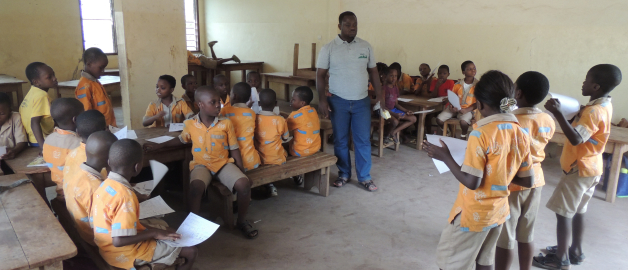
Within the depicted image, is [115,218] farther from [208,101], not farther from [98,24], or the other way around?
[98,24]

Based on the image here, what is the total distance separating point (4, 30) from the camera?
7.85 m

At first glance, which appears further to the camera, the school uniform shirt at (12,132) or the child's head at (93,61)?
the child's head at (93,61)

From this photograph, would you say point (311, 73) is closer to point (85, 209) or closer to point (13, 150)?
point (13, 150)

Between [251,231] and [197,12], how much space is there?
8.59 m

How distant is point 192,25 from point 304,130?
7.77 meters

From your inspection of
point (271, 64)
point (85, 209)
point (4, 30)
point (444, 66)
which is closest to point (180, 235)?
point (85, 209)

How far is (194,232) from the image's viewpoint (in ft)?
6.86

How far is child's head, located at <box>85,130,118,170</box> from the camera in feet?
6.70

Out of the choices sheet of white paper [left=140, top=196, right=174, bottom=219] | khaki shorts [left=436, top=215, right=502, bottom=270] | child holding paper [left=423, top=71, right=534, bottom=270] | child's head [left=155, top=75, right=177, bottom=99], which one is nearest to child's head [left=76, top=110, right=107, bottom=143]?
sheet of white paper [left=140, top=196, right=174, bottom=219]

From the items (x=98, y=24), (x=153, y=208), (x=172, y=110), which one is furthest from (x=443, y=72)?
(x=98, y=24)

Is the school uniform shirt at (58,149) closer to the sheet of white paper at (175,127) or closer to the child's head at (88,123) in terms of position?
the child's head at (88,123)

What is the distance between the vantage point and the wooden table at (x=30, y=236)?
162 centimetres

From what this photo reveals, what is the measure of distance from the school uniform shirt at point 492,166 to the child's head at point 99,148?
165cm

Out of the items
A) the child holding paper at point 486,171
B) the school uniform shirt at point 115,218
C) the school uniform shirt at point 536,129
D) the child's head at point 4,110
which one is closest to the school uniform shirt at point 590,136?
the school uniform shirt at point 536,129
